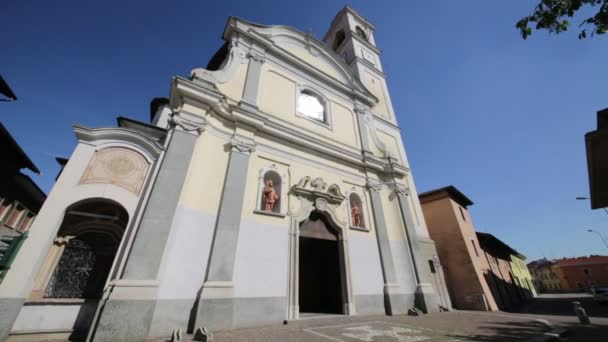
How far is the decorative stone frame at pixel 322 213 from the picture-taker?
7207 millimetres

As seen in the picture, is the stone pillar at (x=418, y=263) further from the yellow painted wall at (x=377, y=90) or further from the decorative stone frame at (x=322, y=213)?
the yellow painted wall at (x=377, y=90)

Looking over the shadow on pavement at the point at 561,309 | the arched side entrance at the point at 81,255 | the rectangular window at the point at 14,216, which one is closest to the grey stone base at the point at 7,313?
the arched side entrance at the point at 81,255

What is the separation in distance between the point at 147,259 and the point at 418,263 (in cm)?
935

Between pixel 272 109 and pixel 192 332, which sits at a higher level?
pixel 272 109

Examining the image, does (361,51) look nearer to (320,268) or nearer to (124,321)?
(320,268)

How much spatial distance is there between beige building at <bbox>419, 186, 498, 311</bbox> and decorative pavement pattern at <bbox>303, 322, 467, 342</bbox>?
355 inches

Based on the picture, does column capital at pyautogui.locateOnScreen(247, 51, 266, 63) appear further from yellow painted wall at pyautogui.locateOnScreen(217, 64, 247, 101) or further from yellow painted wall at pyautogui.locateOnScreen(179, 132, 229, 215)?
yellow painted wall at pyautogui.locateOnScreen(179, 132, 229, 215)

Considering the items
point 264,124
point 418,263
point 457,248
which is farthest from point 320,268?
point 457,248

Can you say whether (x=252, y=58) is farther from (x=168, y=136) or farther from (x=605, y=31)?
(x=605, y=31)

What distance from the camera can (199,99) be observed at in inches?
283

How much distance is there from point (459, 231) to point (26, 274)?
54.1 ft

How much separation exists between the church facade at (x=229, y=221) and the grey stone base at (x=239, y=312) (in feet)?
0.08

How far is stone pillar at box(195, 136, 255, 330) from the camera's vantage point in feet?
17.1

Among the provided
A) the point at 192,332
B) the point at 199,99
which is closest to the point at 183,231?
the point at 192,332
